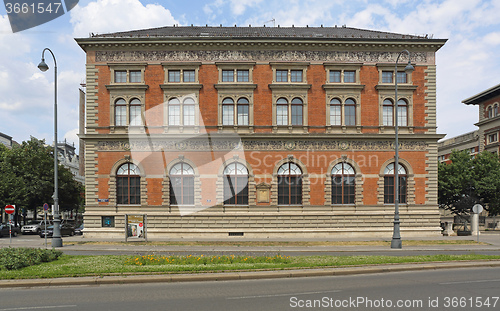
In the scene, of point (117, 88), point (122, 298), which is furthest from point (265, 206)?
point (122, 298)

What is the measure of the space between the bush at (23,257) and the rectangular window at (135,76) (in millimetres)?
19585

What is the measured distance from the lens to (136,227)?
1134 inches

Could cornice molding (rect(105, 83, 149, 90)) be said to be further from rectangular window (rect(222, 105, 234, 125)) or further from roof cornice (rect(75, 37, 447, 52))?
rectangular window (rect(222, 105, 234, 125))

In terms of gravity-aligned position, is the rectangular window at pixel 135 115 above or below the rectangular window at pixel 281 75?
below

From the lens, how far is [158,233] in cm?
3262

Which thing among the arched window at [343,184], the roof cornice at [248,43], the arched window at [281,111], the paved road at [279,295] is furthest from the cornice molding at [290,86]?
the paved road at [279,295]

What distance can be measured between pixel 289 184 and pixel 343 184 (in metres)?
4.85

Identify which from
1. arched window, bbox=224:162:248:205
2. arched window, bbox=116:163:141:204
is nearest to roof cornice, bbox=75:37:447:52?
arched window, bbox=116:163:141:204

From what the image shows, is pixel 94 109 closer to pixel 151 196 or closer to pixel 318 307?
pixel 151 196

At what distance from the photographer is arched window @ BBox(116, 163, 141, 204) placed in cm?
3334

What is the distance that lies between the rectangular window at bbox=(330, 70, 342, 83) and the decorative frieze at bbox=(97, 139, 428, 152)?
5569mm

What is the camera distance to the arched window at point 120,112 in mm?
33719

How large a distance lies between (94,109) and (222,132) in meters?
11.5

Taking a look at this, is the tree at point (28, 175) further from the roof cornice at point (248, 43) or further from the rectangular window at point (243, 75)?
the rectangular window at point (243, 75)
